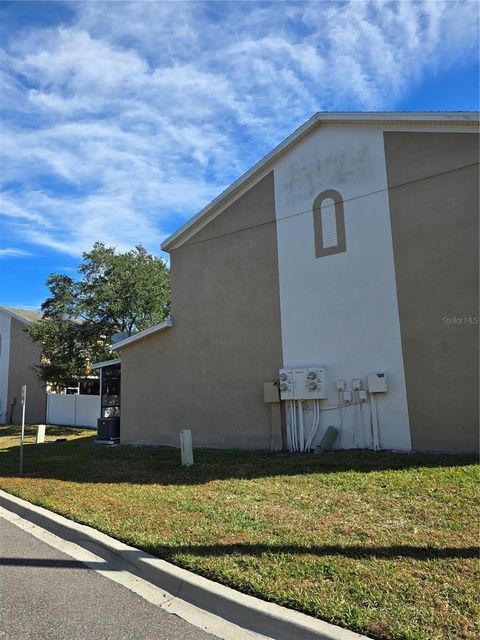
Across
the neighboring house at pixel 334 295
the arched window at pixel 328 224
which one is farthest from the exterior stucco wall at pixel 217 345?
the arched window at pixel 328 224

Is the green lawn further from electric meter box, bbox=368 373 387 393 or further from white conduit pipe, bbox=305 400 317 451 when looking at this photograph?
electric meter box, bbox=368 373 387 393

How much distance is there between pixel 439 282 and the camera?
372 inches

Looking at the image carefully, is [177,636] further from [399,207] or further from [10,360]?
[10,360]

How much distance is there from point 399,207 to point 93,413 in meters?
17.1

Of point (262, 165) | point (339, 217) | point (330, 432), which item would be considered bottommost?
point (330, 432)

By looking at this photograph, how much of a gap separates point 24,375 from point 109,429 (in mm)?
14887

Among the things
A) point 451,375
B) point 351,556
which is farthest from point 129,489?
point 451,375

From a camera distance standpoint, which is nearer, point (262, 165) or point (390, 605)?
point (390, 605)

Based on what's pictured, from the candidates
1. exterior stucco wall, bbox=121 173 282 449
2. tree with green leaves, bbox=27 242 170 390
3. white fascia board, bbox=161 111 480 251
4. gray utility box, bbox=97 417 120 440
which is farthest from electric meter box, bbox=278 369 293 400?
tree with green leaves, bbox=27 242 170 390

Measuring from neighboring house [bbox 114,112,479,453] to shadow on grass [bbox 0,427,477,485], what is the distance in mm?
884

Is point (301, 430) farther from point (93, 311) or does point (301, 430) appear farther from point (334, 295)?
point (93, 311)

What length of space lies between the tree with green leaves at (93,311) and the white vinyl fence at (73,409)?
1.67m

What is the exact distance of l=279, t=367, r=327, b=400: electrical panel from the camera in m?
10.7

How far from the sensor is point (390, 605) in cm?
345
